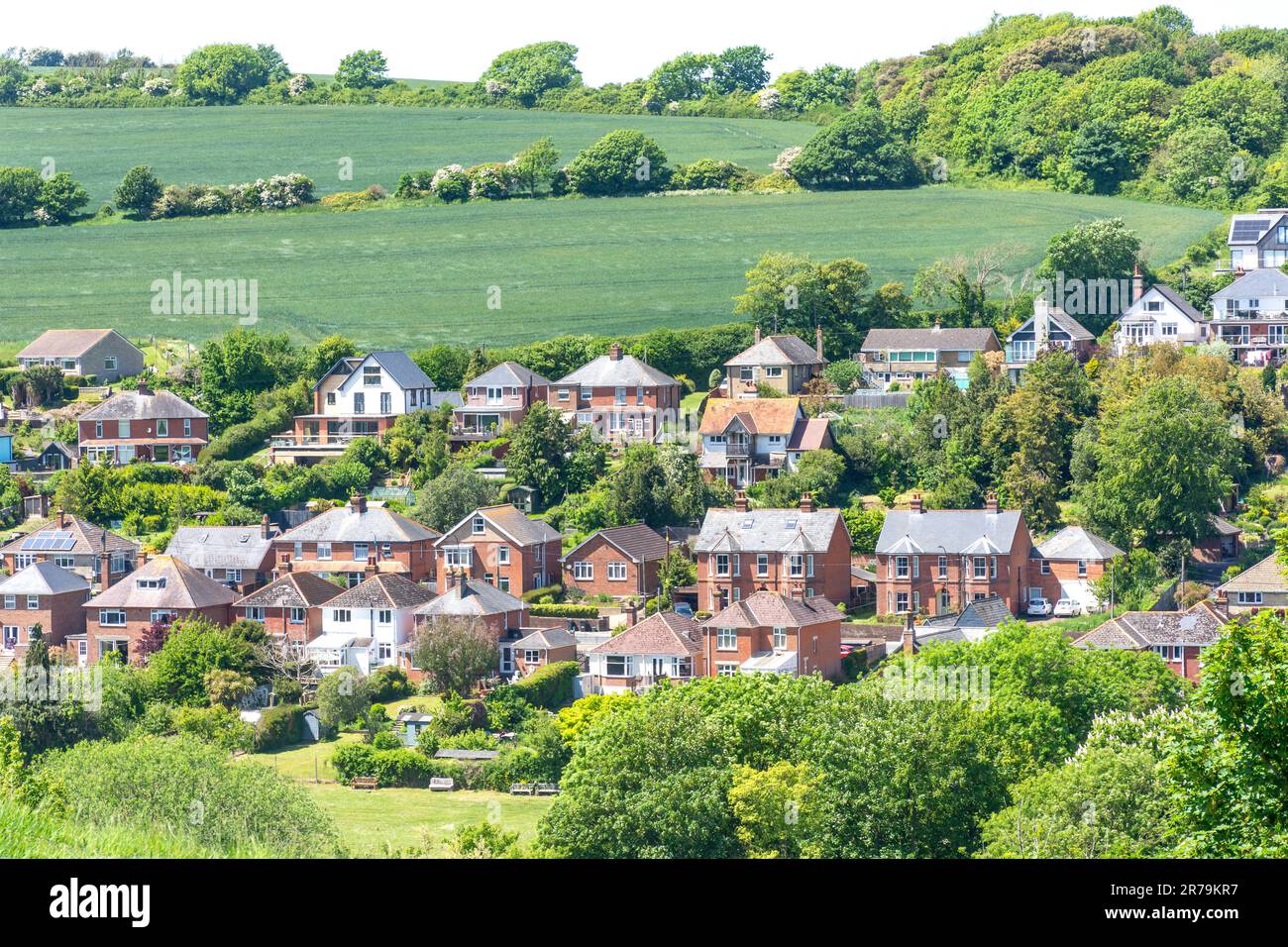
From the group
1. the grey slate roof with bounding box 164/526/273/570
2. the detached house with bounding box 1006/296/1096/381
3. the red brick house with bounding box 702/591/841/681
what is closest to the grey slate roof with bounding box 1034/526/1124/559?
the red brick house with bounding box 702/591/841/681

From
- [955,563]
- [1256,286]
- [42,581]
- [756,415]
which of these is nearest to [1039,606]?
[955,563]

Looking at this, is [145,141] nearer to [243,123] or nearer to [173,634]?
[243,123]

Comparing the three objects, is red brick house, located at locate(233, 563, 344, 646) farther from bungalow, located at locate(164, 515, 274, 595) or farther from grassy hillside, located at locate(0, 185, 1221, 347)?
grassy hillside, located at locate(0, 185, 1221, 347)

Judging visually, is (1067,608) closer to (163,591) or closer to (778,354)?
(778,354)

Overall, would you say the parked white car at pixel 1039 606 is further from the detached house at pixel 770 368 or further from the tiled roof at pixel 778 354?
the tiled roof at pixel 778 354

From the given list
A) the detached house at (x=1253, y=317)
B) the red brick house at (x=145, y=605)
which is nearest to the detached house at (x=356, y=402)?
the red brick house at (x=145, y=605)
